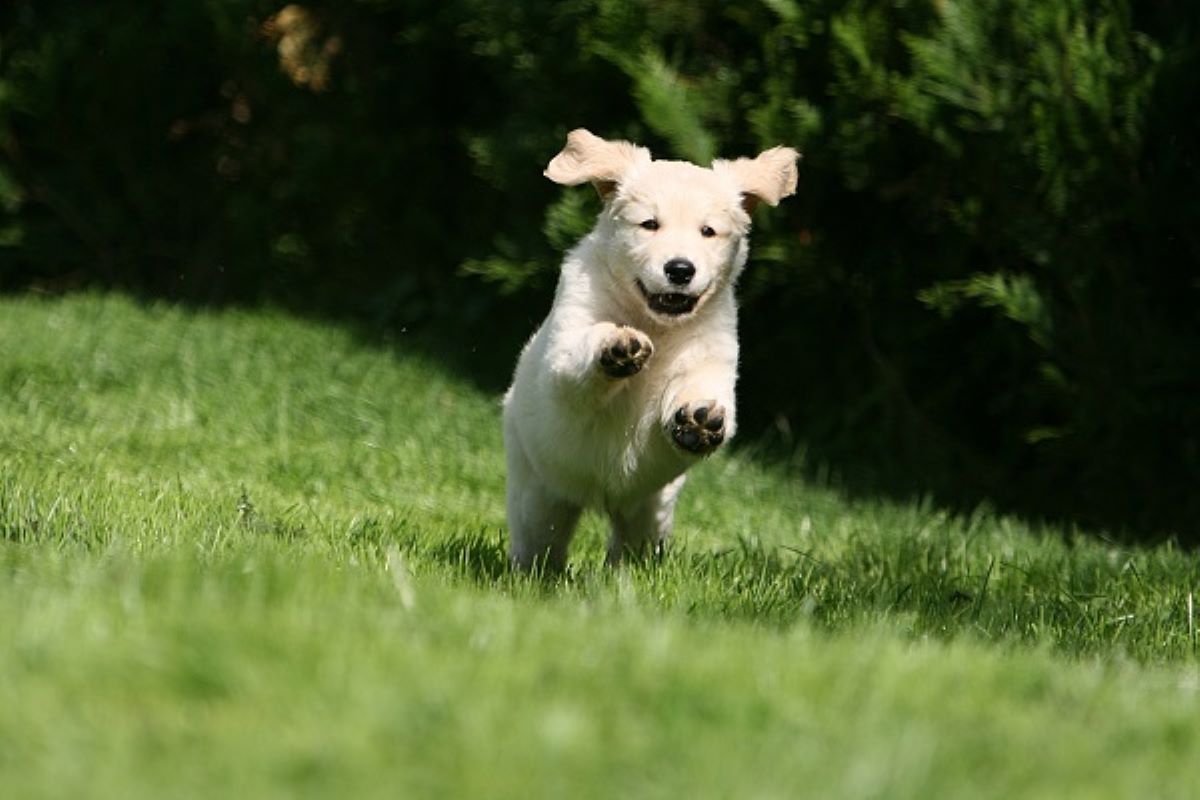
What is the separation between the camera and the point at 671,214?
484 centimetres

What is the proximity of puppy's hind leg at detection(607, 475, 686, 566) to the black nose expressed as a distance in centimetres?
68

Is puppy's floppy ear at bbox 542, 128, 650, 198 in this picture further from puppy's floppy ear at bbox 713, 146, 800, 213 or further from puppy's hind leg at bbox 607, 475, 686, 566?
puppy's hind leg at bbox 607, 475, 686, 566

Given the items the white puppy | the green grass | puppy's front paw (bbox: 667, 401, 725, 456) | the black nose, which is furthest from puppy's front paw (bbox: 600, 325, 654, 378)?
Result: the green grass

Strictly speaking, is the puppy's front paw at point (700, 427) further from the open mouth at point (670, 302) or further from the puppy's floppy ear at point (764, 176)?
the puppy's floppy ear at point (764, 176)

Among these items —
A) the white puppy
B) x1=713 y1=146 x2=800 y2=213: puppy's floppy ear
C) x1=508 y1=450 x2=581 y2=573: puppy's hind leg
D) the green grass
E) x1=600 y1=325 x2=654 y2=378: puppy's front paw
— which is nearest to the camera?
the green grass

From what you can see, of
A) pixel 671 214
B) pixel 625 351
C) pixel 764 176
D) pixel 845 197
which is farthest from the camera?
pixel 845 197

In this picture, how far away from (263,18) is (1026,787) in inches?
343

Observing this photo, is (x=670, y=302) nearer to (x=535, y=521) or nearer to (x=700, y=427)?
(x=700, y=427)

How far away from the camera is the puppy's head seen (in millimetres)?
4719

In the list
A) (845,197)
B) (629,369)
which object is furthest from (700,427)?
(845,197)

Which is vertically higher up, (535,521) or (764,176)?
(764,176)

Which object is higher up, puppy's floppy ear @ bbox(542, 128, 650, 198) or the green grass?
puppy's floppy ear @ bbox(542, 128, 650, 198)

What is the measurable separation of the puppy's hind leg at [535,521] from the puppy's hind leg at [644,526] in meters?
0.14

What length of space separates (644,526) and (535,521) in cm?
32
